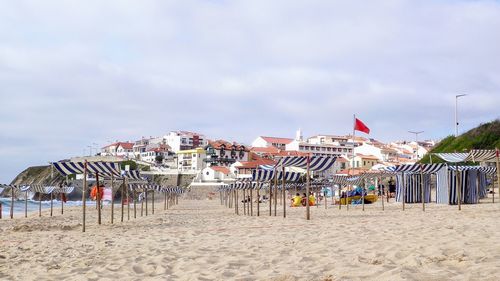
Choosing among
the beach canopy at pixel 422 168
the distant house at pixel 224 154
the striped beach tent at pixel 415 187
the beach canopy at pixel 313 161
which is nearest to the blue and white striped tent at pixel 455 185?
the beach canopy at pixel 422 168

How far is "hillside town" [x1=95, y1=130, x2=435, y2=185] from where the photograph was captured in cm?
9569

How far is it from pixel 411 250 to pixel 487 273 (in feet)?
6.16

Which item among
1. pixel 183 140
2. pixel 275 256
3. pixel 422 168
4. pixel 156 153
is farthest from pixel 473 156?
pixel 183 140

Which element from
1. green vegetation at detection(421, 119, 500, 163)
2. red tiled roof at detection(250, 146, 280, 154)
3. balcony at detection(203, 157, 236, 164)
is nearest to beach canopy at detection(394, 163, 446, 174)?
green vegetation at detection(421, 119, 500, 163)

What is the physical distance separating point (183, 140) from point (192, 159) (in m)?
22.3

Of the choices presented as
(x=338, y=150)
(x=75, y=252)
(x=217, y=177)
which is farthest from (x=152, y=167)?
(x=75, y=252)

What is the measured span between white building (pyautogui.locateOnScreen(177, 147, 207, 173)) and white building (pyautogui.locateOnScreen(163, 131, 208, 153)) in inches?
593

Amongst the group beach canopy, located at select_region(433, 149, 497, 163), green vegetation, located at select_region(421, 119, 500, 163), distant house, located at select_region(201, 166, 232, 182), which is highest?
green vegetation, located at select_region(421, 119, 500, 163)

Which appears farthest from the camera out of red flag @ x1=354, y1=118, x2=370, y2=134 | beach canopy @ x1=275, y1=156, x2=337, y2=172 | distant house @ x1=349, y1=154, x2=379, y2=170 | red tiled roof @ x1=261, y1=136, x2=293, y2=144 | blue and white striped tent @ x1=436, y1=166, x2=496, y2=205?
red tiled roof @ x1=261, y1=136, x2=293, y2=144

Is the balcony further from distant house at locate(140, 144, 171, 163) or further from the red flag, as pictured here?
the red flag

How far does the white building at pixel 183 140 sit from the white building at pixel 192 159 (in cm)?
1507

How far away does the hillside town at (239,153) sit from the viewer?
314 feet

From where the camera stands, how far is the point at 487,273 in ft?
15.9

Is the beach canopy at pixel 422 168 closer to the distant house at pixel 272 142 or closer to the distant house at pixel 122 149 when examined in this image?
the distant house at pixel 272 142
